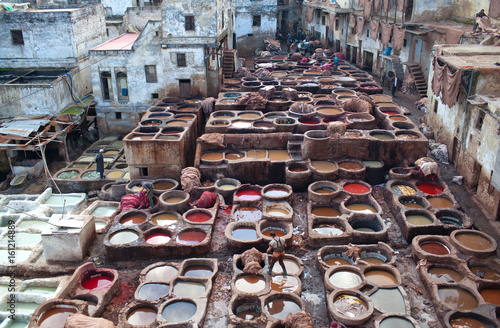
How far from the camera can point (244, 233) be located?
14.2 meters

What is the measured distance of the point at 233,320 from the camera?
10.5 metres

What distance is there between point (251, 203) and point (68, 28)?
18.0m

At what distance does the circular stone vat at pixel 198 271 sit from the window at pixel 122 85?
1517cm

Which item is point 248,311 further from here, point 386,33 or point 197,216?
point 386,33

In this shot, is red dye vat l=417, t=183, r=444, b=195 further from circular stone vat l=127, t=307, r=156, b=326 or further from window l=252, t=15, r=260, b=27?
window l=252, t=15, r=260, b=27

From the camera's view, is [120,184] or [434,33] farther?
[434,33]

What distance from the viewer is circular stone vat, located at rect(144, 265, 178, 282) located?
12.3 m

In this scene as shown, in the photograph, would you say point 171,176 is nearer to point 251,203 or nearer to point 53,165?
point 251,203

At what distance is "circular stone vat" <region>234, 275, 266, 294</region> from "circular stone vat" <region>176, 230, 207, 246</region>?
2211 mm

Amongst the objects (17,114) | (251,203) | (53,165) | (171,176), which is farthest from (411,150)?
(17,114)

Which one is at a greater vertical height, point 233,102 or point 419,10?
point 419,10

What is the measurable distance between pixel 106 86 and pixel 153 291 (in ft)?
54.1

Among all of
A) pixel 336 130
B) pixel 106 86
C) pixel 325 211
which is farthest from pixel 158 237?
pixel 106 86

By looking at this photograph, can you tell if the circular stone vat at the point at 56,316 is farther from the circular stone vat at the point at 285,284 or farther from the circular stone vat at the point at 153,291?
the circular stone vat at the point at 285,284
